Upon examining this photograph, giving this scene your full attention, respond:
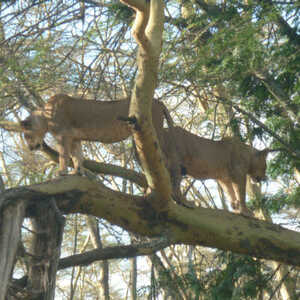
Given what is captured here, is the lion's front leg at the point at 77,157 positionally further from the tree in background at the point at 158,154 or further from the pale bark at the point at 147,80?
the pale bark at the point at 147,80

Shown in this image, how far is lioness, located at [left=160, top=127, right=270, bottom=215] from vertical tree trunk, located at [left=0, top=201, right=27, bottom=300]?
2.77m

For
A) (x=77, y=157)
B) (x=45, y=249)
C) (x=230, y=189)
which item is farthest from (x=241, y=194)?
(x=45, y=249)

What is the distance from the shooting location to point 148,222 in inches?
231

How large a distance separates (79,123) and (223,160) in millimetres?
2158

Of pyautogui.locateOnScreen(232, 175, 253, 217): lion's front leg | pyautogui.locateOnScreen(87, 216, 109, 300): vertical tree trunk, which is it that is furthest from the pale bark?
pyautogui.locateOnScreen(87, 216, 109, 300): vertical tree trunk

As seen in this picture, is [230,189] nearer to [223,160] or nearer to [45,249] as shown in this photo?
[223,160]

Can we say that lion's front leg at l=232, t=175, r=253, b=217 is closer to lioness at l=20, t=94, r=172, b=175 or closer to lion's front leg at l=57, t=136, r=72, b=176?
lioness at l=20, t=94, r=172, b=175

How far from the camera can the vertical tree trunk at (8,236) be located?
14.8 feet

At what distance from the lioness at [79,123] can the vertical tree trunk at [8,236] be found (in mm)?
2021

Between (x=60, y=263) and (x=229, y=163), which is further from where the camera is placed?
(x=229, y=163)

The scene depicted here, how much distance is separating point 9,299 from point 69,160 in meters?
2.53

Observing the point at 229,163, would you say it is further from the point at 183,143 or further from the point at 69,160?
the point at 69,160

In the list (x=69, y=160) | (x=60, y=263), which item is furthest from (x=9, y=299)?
(x=69, y=160)

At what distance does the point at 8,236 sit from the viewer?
4.78m
